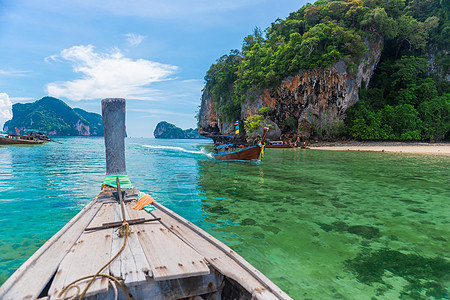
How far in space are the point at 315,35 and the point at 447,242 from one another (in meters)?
36.1

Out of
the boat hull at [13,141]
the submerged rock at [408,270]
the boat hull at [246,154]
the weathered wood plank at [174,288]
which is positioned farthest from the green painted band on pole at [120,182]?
the boat hull at [13,141]

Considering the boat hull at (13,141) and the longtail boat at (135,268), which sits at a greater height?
the boat hull at (13,141)

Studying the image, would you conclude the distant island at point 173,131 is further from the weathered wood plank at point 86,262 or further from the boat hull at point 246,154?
the weathered wood plank at point 86,262

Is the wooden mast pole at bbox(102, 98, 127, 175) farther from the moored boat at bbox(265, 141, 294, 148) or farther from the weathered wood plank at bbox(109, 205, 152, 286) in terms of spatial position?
the moored boat at bbox(265, 141, 294, 148)

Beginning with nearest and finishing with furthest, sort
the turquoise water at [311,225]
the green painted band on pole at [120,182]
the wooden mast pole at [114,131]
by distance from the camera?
the turquoise water at [311,225] → the green painted band on pole at [120,182] → the wooden mast pole at [114,131]

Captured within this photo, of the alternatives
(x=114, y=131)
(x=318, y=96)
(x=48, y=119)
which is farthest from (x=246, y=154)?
(x=48, y=119)

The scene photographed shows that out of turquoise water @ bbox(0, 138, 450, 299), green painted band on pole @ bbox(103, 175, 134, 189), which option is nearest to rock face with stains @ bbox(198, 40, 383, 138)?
turquoise water @ bbox(0, 138, 450, 299)

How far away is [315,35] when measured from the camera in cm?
3353

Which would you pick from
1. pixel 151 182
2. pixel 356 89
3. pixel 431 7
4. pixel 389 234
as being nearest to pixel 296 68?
pixel 356 89

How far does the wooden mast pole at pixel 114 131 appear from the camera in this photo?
191 inches

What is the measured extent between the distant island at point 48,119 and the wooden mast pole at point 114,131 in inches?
5496

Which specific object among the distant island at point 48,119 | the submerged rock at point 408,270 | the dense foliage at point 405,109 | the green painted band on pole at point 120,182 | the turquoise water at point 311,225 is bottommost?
the submerged rock at point 408,270

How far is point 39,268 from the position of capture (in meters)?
Answer: 1.86

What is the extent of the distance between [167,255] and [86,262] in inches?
26.4
